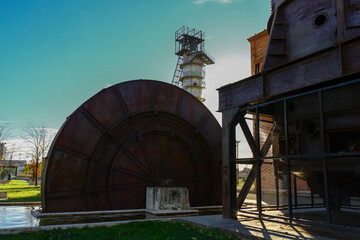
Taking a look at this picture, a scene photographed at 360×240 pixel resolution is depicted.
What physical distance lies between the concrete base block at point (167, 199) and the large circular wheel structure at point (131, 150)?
4.01 feet

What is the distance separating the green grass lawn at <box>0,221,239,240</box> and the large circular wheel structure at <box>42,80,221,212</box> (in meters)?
3.46

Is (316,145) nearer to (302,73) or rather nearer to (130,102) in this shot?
(302,73)

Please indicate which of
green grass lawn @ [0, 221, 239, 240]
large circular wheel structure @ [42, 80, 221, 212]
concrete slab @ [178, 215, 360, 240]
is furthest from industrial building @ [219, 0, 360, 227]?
large circular wheel structure @ [42, 80, 221, 212]

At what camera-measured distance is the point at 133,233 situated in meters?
7.22

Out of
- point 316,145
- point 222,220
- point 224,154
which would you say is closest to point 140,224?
point 222,220

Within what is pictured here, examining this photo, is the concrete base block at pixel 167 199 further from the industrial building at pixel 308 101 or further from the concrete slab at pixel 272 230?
the industrial building at pixel 308 101

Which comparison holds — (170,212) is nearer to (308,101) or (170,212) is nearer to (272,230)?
(272,230)

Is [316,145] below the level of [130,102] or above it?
below

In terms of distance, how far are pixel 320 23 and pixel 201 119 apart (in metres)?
6.99

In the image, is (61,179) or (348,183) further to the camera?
(61,179)

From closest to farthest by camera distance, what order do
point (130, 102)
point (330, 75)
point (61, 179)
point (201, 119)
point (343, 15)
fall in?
point (330, 75)
point (343, 15)
point (61, 179)
point (130, 102)
point (201, 119)

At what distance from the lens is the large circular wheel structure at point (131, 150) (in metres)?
10.9

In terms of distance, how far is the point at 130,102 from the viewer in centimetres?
1253

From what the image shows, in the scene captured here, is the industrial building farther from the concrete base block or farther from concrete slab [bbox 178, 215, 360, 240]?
the concrete base block
